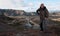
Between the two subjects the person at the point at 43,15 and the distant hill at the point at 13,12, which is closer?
the person at the point at 43,15

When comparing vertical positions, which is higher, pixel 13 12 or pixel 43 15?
pixel 13 12

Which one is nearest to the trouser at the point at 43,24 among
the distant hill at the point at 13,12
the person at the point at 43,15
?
the person at the point at 43,15

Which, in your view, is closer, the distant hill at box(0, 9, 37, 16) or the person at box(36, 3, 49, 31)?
the person at box(36, 3, 49, 31)

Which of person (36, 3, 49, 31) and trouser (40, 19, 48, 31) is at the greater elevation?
person (36, 3, 49, 31)

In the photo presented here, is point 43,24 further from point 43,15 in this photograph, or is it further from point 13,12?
point 13,12

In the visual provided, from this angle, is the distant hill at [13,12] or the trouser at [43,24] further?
the distant hill at [13,12]

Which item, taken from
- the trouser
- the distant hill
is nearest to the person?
the trouser

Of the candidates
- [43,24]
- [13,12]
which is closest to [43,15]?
[43,24]

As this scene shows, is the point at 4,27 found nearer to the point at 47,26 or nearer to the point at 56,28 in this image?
the point at 47,26

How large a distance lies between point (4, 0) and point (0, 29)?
1276mm

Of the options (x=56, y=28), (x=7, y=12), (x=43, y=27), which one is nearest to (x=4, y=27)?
(x=7, y=12)

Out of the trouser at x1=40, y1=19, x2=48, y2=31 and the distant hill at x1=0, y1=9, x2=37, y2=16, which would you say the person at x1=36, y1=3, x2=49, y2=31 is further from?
the distant hill at x1=0, y1=9, x2=37, y2=16

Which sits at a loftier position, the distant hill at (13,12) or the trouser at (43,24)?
the distant hill at (13,12)

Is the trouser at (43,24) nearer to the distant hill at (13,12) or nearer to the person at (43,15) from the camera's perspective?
the person at (43,15)
